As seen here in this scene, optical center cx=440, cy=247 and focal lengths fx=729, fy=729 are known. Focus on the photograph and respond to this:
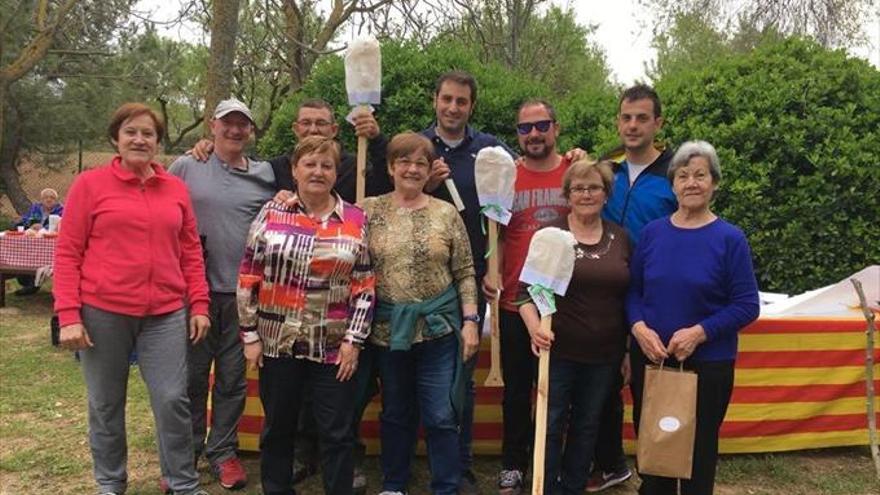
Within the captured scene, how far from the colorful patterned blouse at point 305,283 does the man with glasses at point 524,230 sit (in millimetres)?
774

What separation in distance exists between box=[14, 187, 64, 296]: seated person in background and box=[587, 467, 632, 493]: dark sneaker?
28.3ft

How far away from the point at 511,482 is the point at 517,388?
486mm

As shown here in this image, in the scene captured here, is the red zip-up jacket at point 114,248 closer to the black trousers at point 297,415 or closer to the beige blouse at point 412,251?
the black trousers at point 297,415

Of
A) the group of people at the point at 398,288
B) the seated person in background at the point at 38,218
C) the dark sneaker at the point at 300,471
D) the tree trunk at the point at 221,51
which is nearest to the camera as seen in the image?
the group of people at the point at 398,288

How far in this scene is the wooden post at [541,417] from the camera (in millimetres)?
3047

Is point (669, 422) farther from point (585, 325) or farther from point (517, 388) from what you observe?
point (517, 388)

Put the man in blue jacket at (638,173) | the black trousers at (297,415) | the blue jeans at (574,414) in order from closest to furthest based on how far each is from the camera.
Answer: the black trousers at (297,415) → the blue jeans at (574,414) → the man in blue jacket at (638,173)

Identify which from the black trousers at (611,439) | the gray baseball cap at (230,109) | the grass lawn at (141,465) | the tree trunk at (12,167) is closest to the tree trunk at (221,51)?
the gray baseball cap at (230,109)

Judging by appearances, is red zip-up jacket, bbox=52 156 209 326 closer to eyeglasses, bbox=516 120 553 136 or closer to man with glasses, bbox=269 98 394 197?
man with glasses, bbox=269 98 394 197

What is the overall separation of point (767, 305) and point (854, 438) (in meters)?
0.91

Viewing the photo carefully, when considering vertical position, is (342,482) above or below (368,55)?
below

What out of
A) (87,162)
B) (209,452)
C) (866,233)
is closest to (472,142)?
(209,452)

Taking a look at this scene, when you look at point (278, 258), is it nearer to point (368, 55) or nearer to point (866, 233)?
point (368, 55)

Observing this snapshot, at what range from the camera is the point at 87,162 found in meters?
19.9
